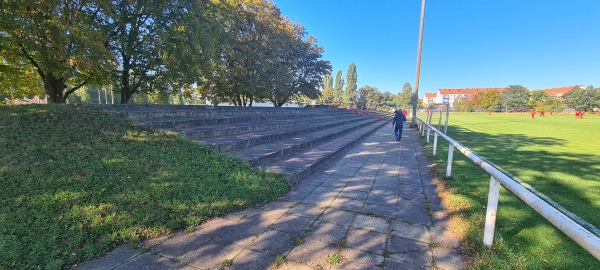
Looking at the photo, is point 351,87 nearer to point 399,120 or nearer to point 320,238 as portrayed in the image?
point 399,120

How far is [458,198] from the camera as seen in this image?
3666 millimetres

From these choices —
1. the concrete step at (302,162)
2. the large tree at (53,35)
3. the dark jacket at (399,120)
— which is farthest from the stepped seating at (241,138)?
the dark jacket at (399,120)

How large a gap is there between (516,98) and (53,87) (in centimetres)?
9979

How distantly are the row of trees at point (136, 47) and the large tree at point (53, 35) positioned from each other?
0.02 metres

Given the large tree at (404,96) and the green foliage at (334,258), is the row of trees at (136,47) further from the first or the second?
the large tree at (404,96)

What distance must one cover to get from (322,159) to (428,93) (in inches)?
6478

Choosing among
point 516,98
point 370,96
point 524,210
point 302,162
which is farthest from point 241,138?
point 516,98

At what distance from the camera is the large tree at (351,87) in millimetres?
67250

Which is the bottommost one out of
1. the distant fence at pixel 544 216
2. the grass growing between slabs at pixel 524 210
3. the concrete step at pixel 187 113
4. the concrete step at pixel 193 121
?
the grass growing between slabs at pixel 524 210

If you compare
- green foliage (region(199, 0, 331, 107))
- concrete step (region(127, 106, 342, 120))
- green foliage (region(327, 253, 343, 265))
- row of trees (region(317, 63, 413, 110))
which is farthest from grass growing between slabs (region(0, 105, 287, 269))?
row of trees (region(317, 63, 413, 110))

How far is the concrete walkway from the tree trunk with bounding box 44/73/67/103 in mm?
9893

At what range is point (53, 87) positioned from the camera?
8.77 m

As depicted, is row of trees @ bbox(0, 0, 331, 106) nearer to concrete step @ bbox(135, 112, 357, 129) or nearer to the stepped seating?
the stepped seating

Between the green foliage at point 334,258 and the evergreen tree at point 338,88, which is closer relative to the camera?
the green foliage at point 334,258
